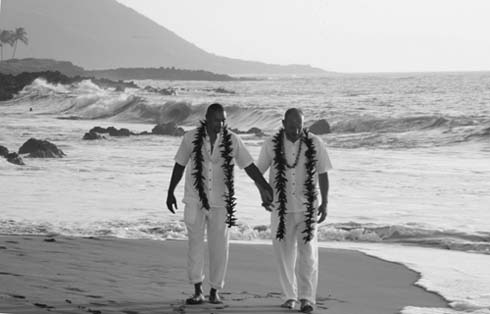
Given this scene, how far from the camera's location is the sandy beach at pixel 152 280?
23.2 feet

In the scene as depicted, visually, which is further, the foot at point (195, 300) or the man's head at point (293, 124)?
the man's head at point (293, 124)

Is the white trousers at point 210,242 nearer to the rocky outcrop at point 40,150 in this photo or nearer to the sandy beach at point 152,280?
the sandy beach at point 152,280

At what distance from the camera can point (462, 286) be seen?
8992 millimetres

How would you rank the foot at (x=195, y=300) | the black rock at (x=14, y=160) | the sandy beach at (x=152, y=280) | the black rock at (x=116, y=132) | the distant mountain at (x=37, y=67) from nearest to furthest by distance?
1. the sandy beach at (x=152, y=280)
2. the foot at (x=195, y=300)
3. the black rock at (x=14, y=160)
4. the black rock at (x=116, y=132)
5. the distant mountain at (x=37, y=67)

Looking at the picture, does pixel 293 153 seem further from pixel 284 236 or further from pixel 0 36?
pixel 0 36

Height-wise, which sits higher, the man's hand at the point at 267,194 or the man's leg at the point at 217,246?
the man's hand at the point at 267,194

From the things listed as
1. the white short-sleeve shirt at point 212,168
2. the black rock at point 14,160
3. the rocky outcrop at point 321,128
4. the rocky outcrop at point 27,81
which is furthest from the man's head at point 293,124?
the rocky outcrop at point 27,81

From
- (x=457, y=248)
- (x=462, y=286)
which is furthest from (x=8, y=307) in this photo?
(x=457, y=248)

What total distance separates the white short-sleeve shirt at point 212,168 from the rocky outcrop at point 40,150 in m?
16.0

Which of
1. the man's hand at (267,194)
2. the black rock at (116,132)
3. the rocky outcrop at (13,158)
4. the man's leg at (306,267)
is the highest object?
the man's hand at (267,194)

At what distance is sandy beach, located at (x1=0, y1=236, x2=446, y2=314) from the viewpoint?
709cm

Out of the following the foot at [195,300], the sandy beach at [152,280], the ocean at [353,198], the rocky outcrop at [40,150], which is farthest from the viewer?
the rocky outcrop at [40,150]

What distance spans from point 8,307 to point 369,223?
7787 mm

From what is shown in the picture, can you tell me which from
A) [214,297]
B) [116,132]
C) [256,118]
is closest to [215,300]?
[214,297]
